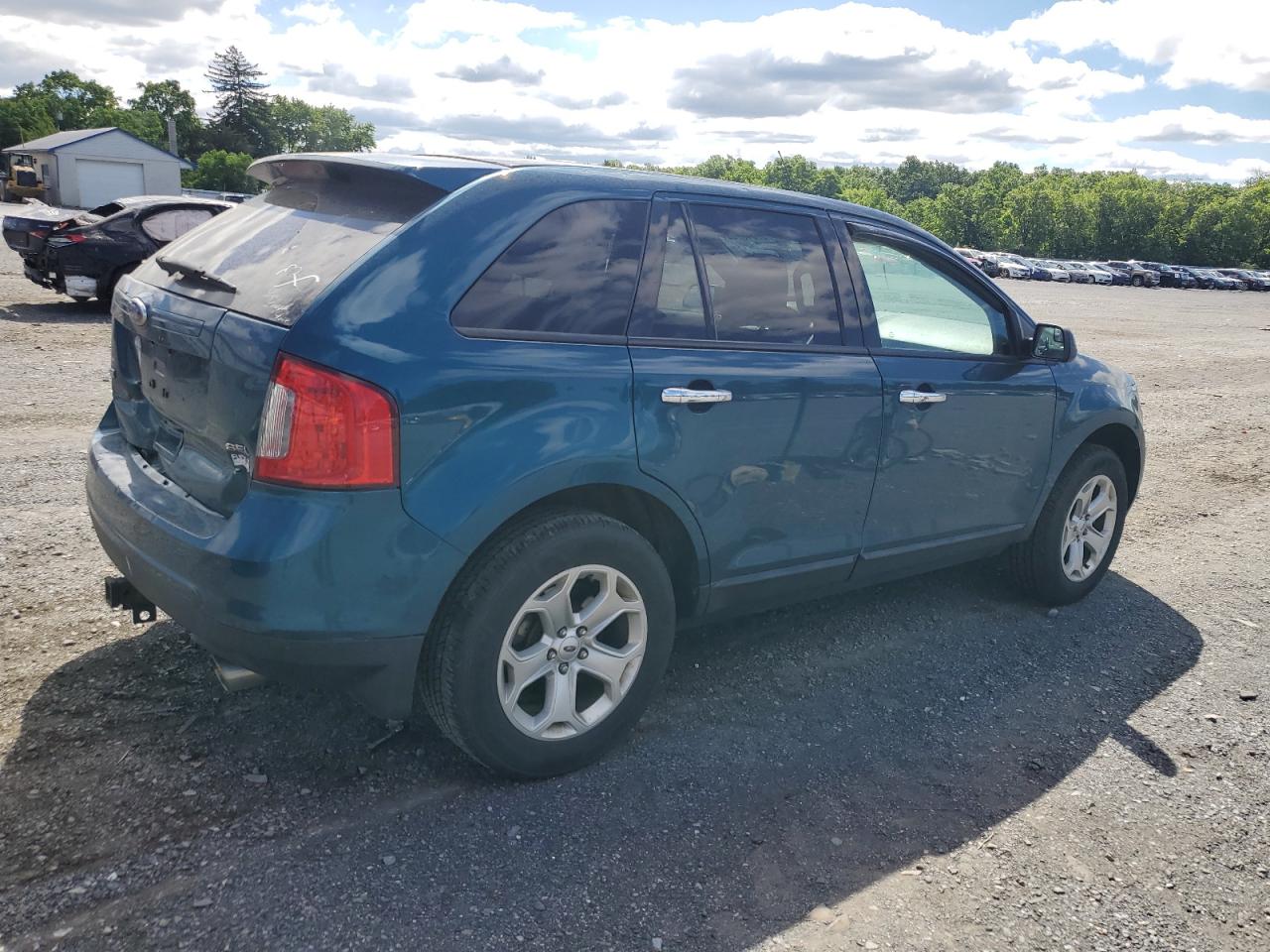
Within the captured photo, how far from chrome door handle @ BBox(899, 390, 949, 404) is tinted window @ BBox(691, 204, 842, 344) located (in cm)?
36

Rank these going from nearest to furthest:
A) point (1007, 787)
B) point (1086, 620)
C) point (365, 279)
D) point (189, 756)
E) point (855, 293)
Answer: point (365, 279) < point (189, 756) < point (1007, 787) < point (855, 293) < point (1086, 620)

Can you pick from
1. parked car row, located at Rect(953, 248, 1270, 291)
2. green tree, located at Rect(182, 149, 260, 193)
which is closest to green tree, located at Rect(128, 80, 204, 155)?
green tree, located at Rect(182, 149, 260, 193)

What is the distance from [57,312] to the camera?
44.7ft

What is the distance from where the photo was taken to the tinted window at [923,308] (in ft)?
13.7

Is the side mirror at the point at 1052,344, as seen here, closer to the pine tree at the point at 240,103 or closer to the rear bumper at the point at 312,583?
the rear bumper at the point at 312,583

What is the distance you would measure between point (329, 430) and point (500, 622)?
0.74 m

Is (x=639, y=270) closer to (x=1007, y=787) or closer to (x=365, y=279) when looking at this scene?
(x=365, y=279)

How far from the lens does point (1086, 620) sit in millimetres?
5117

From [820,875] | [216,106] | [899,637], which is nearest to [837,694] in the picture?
[899,637]

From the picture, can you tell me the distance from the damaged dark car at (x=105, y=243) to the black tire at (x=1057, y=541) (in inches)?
444

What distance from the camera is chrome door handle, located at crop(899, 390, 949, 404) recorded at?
13.3 feet

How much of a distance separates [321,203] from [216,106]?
155990 mm

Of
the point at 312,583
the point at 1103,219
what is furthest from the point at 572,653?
the point at 1103,219

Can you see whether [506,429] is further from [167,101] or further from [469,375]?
[167,101]
